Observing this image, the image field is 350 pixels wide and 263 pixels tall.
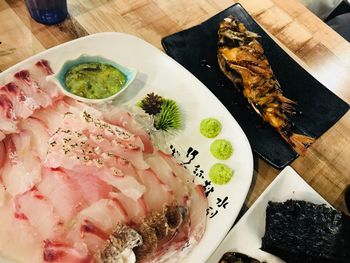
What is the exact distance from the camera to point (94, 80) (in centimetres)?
246

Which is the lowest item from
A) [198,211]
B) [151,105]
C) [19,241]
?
[19,241]

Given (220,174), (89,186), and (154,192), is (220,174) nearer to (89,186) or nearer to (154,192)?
(154,192)

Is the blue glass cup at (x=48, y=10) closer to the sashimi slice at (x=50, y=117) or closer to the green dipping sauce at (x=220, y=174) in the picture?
the sashimi slice at (x=50, y=117)

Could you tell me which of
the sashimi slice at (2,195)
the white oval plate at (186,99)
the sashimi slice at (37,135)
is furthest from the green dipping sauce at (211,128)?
the sashimi slice at (2,195)

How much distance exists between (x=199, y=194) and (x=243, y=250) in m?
0.35

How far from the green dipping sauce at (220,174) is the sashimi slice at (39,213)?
82 centimetres

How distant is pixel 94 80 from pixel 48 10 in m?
0.68

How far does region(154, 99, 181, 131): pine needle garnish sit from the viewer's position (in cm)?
248

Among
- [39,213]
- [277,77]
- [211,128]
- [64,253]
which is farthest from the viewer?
[277,77]

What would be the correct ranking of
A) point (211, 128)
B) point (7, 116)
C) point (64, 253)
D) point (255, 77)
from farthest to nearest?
point (255, 77) → point (211, 128) → point (7, 116) → point (64, 253)

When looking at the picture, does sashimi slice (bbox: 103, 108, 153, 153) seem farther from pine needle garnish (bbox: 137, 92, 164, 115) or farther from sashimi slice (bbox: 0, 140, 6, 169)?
sashimi slice (bbox: 0, 140, 6, 169)

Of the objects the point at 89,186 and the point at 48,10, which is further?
the point at 48,10

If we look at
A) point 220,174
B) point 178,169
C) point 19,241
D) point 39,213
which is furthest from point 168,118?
point 19,241

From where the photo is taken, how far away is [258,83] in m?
2.68
